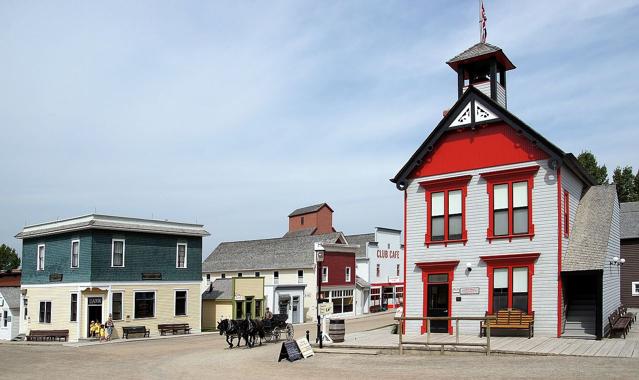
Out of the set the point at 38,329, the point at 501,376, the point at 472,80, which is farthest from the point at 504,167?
the point at 38,329

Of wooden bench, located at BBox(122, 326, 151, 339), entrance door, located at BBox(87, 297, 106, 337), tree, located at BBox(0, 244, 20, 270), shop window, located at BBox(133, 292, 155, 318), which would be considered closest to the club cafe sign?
shop window, located at BBox(133, 292, 155, 318)

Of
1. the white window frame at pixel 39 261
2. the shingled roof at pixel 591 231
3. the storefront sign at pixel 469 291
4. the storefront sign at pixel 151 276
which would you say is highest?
the shingled roof at pixel 591 231

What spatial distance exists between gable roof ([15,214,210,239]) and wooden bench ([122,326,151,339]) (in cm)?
619

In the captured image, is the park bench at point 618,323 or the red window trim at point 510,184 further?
the red window trim at point 510,184

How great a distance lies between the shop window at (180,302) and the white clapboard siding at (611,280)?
27.4 m

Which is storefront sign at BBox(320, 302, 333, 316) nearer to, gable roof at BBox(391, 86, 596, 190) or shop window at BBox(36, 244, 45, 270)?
gable roof at BBox(391, 86, 596, 190)

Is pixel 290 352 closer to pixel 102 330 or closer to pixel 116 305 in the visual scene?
pixel 102 330

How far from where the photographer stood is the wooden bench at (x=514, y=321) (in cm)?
2441

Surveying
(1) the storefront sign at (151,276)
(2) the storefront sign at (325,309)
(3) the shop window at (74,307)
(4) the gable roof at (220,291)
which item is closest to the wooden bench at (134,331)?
(3) the shop window at (74,307)

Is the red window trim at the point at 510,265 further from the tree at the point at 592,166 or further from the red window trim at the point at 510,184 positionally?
the tree at the point at 592,166

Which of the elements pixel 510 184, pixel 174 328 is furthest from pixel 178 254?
pixel 510 184

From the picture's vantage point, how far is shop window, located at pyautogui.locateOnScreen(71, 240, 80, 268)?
4031 centimetres

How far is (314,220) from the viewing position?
240 feet

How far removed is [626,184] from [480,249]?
48783 millimetres
